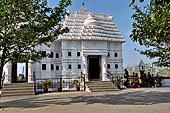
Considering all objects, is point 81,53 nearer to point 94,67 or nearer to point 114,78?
point 94,67

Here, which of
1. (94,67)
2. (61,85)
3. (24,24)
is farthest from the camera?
(94,67)

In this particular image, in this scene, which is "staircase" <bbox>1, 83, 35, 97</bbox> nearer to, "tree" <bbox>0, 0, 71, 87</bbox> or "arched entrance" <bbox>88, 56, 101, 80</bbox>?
"tree" <bbox>0, 0, 71, 87</bbox>

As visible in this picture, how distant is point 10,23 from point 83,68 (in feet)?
33.3

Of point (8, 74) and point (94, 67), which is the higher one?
point (94, 67)

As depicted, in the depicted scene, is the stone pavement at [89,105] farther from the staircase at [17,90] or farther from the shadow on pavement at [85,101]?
the staircase at [17,90]

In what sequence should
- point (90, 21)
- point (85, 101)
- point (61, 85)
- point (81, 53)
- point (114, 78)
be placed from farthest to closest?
1. point (90, 21)
2. point (81, 53)
3. point (114, 78)
4. point (61, 85)
5. point (85, 101)

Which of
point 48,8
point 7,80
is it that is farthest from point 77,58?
point 48,8

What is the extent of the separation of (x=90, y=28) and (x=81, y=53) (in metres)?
2.82

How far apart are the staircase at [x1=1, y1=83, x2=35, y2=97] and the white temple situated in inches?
106

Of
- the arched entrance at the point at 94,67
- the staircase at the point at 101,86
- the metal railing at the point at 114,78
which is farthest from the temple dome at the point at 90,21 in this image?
the staircase at the point at 101,86

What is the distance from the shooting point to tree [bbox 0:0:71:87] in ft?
25.9

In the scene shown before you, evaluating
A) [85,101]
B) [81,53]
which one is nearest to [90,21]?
[81,53]

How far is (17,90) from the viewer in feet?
43.8

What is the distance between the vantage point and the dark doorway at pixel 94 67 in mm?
18219
